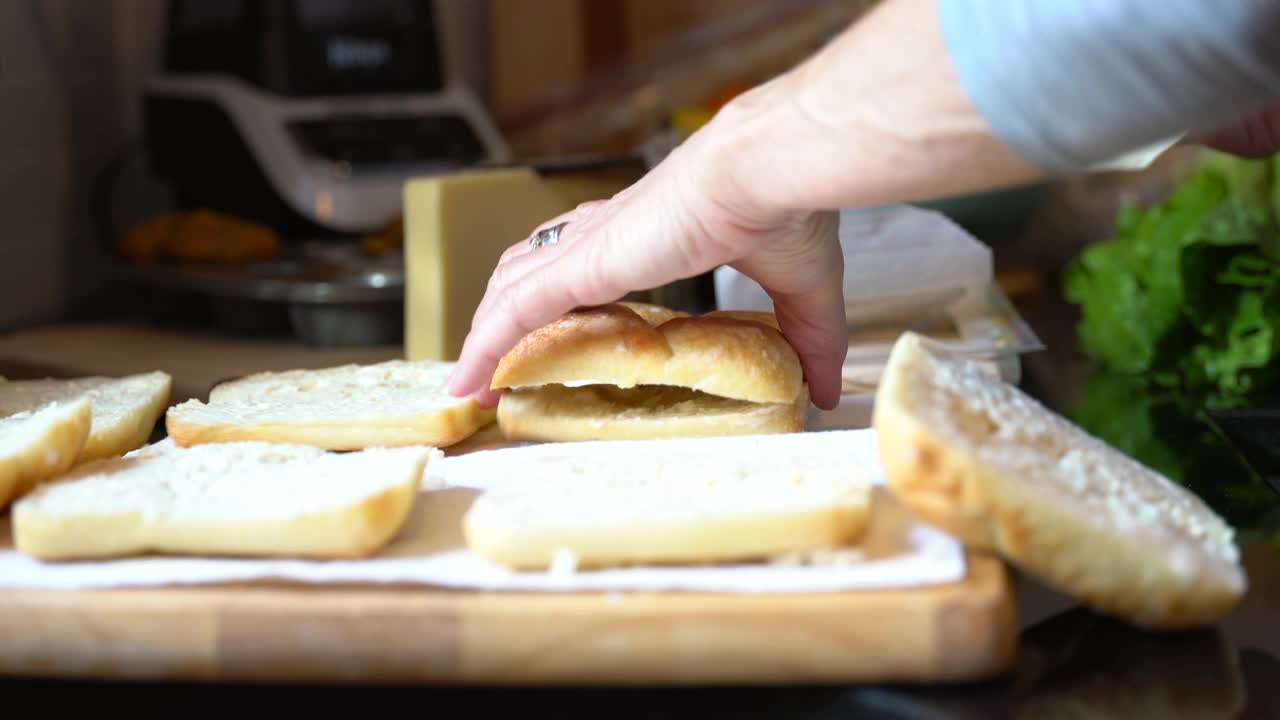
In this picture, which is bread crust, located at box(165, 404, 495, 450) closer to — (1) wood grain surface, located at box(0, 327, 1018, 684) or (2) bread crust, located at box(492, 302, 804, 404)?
(2) bread crust, located at box(492, 302, 804, 404)

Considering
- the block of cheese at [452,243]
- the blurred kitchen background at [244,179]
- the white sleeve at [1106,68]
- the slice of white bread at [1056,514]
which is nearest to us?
the white sleeve at [1106,68]

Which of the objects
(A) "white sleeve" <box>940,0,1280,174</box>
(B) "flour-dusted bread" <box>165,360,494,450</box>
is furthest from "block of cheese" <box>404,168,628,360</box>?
(A) "white sleeve" <box>940,0,1280,174</box>

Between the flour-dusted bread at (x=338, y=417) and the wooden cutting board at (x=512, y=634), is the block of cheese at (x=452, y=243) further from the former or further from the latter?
the wooden cutting board at (x=512, y=634)

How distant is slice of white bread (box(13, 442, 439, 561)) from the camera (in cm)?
97

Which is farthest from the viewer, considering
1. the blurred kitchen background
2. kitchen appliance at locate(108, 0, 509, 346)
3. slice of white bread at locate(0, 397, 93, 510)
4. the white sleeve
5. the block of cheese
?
kitchen appliance at locate(108, 0, 509, 346)

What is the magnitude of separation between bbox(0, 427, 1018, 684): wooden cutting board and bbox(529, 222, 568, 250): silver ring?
0.51m

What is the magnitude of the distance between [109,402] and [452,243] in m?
0.50

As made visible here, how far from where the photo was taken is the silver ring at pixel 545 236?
1357mm

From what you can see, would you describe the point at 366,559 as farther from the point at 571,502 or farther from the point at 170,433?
the point at 170,433

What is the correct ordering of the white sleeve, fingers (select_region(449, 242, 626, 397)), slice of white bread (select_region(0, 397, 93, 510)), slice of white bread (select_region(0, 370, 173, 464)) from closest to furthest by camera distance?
the white sleeve
slice of white bread (select_region(0, 397, 93, 510))
fingers (select_region(449, 242, 626, 397))
slice of white bread (select_region(0, 370, 173, 464))

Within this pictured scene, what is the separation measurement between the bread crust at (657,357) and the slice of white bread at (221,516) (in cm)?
27

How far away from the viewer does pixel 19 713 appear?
3.00 ft

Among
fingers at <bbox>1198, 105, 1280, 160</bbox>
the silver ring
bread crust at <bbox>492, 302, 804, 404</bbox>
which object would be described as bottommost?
bread crust at <bbox>492, 302, 804, 404</bbox>

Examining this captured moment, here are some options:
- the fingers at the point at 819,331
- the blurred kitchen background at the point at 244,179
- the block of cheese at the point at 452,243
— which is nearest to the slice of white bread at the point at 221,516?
the fingers at the point at 819,331
